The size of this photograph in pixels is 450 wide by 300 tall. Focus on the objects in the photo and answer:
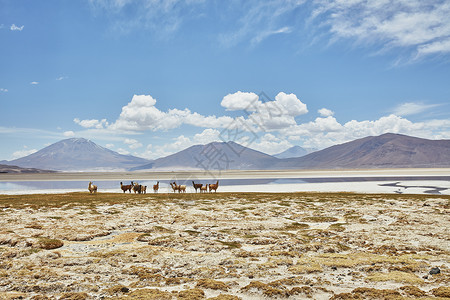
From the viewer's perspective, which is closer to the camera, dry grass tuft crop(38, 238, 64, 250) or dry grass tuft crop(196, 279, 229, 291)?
Answer: dry grass tuft crop(196, 279, 229, 291)

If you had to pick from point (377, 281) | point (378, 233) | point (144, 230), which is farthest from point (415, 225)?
point (144, 230)

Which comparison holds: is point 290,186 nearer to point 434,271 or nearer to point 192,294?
point 434,271

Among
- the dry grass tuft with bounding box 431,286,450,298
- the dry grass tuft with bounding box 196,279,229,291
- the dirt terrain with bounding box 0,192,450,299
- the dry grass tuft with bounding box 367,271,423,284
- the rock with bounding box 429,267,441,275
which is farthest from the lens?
the rock with bounding box 429,267,441,275

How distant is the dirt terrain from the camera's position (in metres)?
9.20

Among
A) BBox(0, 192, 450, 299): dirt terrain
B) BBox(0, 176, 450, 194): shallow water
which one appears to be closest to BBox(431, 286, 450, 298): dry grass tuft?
BBox(0, 192, 450, 299): dirt terrain

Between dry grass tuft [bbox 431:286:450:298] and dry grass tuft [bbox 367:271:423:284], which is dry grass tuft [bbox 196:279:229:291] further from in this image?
dry grass tuft [bbox 431:286:450:298]

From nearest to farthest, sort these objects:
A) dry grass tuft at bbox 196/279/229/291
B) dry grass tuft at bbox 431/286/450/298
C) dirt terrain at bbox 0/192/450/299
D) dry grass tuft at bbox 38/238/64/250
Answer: dry grass tuft at bbox 431/286/450/298 < dirt terrain at bbox 0/192/450/299 < dry grass tuft at bbox 196/279/229/291 < dry grass tuft at bbox 38/238/64/250

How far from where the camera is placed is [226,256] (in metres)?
12.7

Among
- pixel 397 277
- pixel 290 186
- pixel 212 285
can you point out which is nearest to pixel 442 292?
pixel 397 277

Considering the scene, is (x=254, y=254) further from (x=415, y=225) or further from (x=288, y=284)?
(x=415, y=225)

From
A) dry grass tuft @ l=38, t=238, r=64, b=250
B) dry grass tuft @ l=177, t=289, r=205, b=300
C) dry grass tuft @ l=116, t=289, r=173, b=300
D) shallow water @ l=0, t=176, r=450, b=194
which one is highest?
dry grass tuft @ l=38, t=238, r=64, b=250

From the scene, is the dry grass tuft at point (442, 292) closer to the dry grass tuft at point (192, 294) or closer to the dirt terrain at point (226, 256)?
the dirt terrain at point (226, 256)

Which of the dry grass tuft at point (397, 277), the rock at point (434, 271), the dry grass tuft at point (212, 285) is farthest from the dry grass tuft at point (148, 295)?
the rock at point (434, 271)

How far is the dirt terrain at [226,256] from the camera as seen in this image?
9203mm
